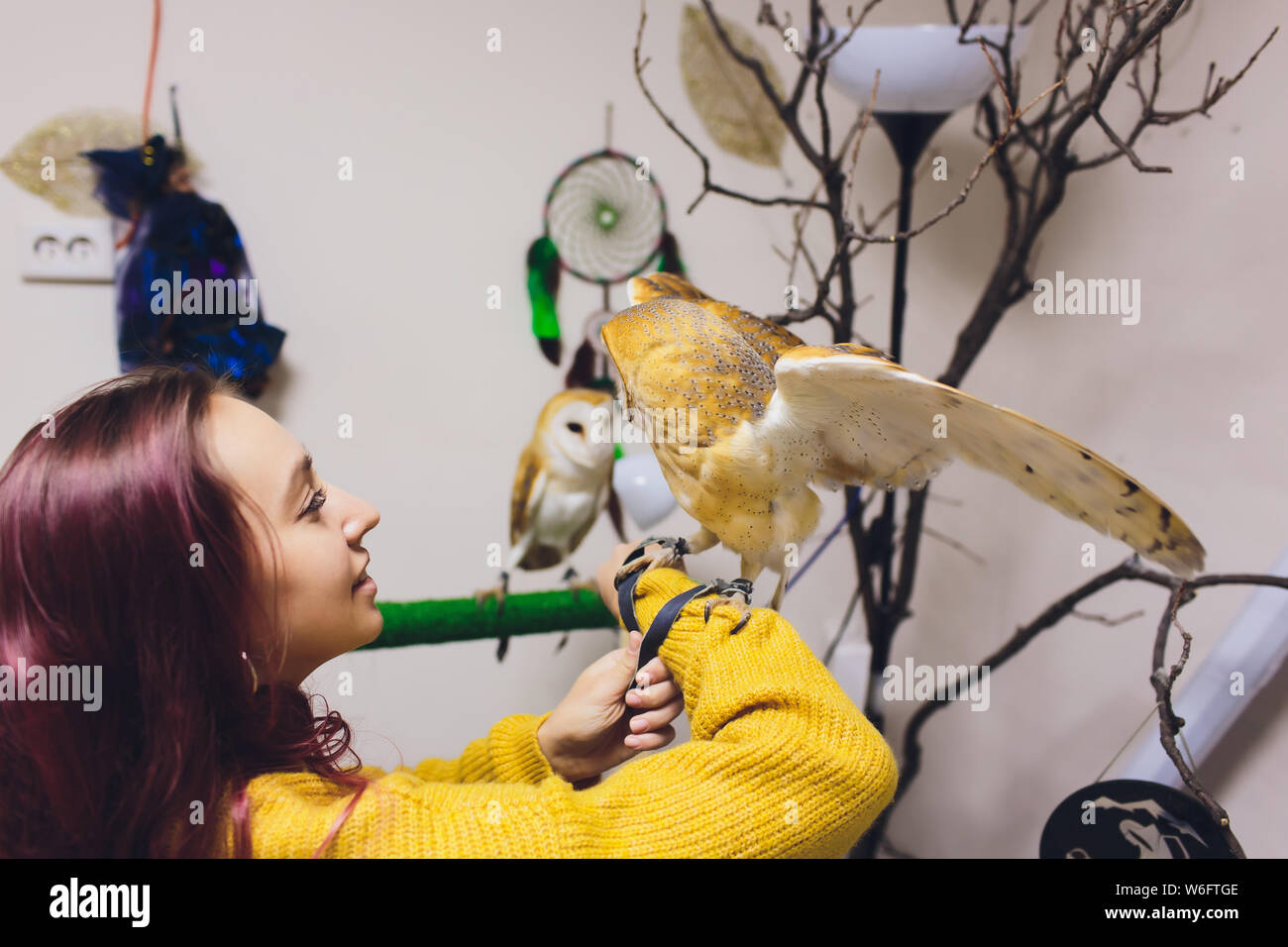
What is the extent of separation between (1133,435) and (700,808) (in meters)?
0.97

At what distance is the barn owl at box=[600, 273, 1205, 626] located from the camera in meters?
0.49

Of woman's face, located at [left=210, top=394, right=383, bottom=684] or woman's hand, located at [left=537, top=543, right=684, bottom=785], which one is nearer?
woman's face, located at [left=210, top=394, right=383, bottom=684]

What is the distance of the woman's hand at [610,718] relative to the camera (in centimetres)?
56

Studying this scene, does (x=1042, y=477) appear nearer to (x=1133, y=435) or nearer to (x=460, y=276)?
(x=1133, y=435)

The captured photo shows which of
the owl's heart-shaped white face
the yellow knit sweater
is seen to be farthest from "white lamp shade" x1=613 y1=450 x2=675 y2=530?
the yellow knit sweater

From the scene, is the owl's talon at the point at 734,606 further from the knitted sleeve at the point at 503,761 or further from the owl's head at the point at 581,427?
the owl's head at the point at 581,427

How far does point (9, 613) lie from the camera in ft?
1.30

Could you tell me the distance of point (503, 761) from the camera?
62 centimetres

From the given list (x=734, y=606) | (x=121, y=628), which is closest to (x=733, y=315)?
(x=734, y=606)

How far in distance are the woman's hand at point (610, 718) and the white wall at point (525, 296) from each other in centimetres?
51

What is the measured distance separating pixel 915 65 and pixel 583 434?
594 millimetres

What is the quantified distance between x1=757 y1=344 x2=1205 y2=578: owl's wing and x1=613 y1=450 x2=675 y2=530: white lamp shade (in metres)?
0.33

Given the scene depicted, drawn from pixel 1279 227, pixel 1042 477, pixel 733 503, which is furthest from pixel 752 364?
pixel 1279 227

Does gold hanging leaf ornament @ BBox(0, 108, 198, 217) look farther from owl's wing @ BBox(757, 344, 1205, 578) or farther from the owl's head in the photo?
owl's wing @ BBox(757, 344, 1205, 578)
